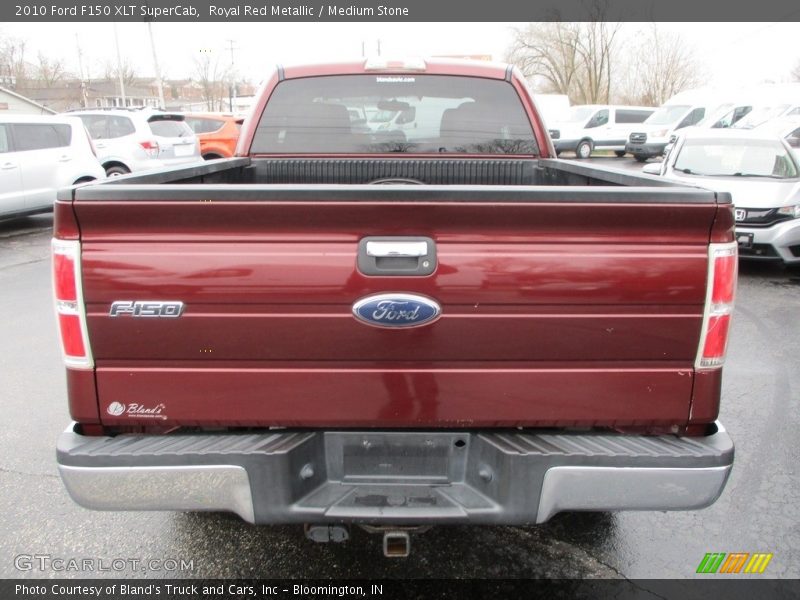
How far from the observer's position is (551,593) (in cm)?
252

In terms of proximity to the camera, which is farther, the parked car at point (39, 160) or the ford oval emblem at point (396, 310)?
the parked car at point (39, 160)

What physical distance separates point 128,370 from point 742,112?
2381 cm

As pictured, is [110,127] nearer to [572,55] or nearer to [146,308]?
[146,308]

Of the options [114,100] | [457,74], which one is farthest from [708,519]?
[114,100]

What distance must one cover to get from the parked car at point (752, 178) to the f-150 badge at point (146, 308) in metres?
5.97

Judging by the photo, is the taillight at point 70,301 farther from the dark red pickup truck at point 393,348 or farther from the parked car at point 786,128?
the parked car at point 786,128

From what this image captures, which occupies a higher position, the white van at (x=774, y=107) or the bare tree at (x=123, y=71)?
the bare tree at (x=123, y=71)

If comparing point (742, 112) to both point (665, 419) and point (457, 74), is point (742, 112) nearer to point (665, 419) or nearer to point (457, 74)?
point (457, 74)

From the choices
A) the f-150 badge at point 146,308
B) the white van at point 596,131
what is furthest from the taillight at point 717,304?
the white van at point 596,131

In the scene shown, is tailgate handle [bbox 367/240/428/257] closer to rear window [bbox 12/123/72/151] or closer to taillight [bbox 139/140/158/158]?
rear window [bbox 12/123/72/151]

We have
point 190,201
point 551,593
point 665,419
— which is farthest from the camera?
point 551,593

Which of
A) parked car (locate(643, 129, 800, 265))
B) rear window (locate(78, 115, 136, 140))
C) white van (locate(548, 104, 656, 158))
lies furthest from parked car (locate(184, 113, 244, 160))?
white van (locate(548, 104, 656, 158))

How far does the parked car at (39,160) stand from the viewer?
32.7ft

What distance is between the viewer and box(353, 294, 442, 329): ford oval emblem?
6.30 feet
